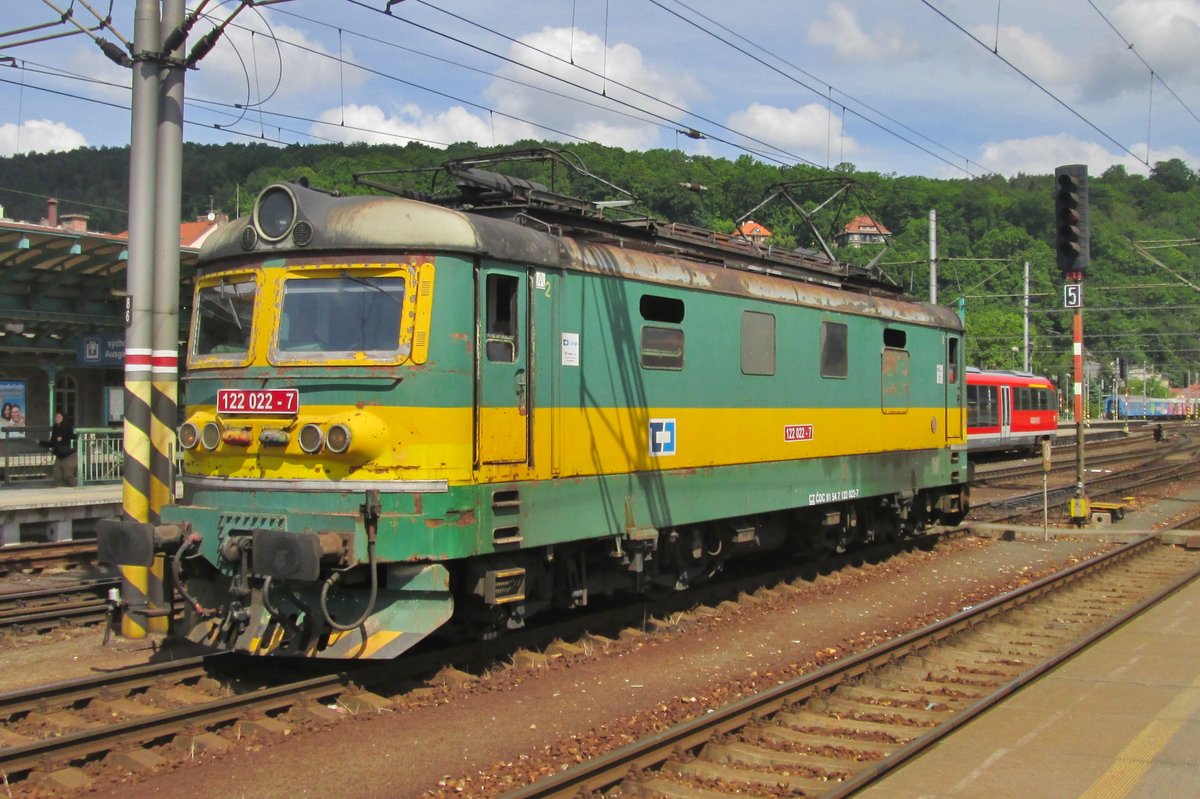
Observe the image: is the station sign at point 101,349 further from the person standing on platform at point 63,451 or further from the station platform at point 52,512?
the station platform at point 52,512

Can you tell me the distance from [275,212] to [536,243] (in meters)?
2.03

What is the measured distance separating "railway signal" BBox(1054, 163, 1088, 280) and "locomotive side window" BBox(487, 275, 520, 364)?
11.4m

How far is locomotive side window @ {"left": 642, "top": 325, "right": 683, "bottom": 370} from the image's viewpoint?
33.0ft

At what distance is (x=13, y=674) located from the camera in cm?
895

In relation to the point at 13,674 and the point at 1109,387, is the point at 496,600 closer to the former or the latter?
the point at 13,674


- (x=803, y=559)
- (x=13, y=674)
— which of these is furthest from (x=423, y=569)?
(x=803, y=559)

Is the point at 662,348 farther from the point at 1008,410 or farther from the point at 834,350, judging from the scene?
the point at 1008,410

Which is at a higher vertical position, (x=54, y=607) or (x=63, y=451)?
(x=63, y=451)

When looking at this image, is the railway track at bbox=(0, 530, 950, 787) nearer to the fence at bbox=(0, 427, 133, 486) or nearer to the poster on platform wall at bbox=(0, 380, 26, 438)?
the fence at bbox=(0, 427, 133, 486)

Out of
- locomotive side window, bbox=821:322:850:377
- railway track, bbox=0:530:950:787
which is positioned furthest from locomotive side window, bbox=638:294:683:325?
railway track, bbox=0:530:950:787

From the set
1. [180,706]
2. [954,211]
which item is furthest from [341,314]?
[954,211]

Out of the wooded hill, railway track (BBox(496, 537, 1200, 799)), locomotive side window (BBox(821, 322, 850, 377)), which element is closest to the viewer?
railway track (BBox(496, 537, 1200, 799))

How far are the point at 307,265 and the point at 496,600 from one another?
2.90m

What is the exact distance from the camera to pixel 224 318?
8914 mm
